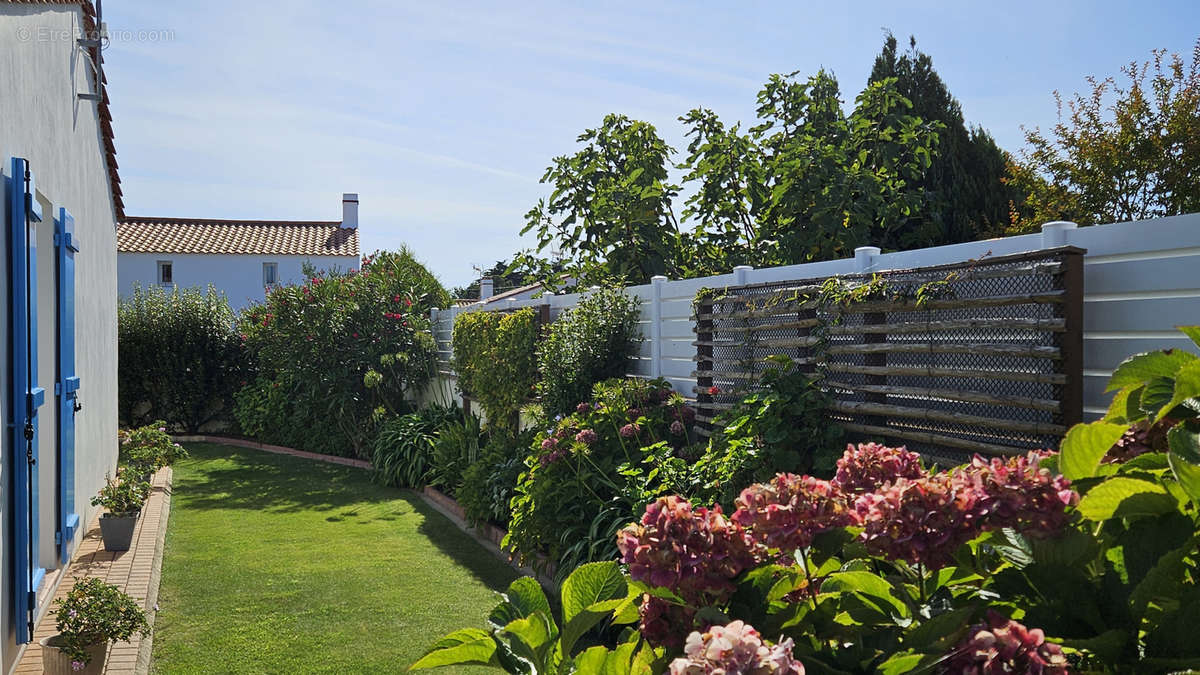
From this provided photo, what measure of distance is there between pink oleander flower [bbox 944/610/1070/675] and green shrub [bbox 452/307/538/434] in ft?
26.6

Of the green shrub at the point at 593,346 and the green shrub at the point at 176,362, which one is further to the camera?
the green shrub at the point at 176,362

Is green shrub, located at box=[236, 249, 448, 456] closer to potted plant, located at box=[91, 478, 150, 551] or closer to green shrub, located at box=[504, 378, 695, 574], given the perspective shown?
potted plant, located at box=[91, 478, 150, 551]

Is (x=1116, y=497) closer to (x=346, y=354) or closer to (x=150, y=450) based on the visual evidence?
(x=150, y=450)

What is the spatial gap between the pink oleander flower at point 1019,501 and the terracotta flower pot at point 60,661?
4505 mm

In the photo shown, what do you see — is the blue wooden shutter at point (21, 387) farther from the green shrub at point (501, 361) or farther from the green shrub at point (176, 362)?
the green shrub at point (176, 362)

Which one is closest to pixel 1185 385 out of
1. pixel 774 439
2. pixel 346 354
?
pixel 774 439

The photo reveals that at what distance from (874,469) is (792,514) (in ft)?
0.98

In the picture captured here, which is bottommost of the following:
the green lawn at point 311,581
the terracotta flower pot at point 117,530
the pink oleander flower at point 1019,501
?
the green lawn at point 311,581

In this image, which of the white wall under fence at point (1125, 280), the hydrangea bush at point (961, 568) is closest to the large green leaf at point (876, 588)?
the hydrangea bush at point (961, 568)

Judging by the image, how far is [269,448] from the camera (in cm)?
1459

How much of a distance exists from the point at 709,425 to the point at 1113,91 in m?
12.4

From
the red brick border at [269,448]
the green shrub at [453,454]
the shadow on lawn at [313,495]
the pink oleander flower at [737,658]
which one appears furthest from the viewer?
the red brick border at [269,448]

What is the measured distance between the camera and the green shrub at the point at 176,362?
52.3ft

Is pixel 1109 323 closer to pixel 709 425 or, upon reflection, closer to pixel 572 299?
pixel 709 425
